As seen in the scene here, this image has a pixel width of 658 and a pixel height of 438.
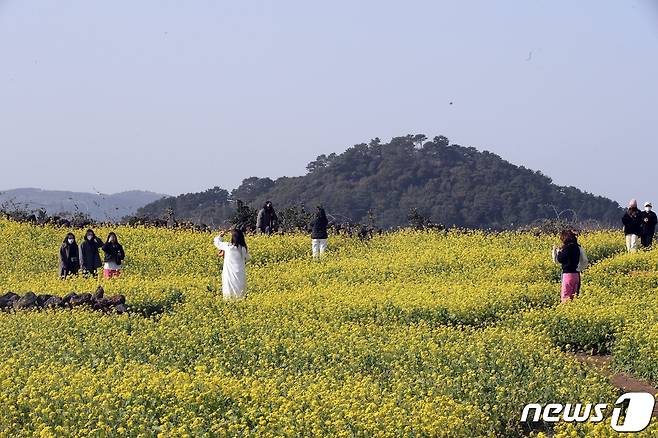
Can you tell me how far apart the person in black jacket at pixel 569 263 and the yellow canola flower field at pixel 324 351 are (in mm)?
580

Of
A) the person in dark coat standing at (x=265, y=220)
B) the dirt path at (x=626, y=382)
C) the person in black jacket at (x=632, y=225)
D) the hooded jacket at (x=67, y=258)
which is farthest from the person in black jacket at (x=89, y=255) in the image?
the dirt path at (x=626, y=382)

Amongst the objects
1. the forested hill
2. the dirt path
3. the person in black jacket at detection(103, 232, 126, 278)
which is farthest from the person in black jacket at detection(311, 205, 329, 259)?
the forested hill

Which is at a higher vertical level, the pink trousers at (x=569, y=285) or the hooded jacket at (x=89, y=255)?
the hooded jacket at (x=89, y=255)

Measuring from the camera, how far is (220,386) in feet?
36.8

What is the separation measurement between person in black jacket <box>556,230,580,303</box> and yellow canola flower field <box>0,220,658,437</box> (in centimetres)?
58

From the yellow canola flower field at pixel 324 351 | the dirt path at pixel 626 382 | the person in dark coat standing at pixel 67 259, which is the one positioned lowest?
the dirt path at pixel 626 382

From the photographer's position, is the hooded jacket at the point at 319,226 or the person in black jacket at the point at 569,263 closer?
the person in black jacket at the point at 569,263

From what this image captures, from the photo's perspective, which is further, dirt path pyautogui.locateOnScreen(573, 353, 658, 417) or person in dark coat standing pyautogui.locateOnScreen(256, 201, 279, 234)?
person in dark coat standing pyautogui.locateOnScreen(256, 201, 279, 234)

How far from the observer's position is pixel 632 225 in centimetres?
2817

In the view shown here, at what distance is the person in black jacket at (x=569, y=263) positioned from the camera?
62.5 feet

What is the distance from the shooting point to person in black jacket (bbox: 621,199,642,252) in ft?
92.2

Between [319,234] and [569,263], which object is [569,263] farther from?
[319,234]

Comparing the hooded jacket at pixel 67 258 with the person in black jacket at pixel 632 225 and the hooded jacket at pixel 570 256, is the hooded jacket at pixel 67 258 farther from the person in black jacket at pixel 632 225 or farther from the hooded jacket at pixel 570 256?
the person in black jacket at pixel 632 225

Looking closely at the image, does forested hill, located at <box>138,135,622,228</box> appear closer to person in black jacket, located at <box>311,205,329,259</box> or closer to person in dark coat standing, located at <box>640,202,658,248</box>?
person in black jacket, located at <box>311,205,329,259</box>
